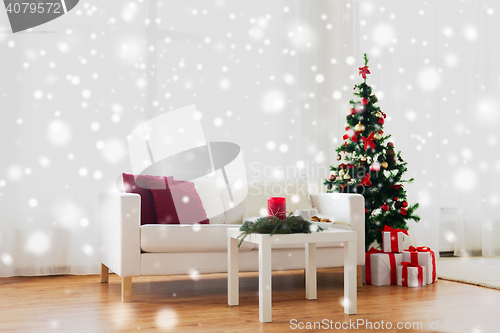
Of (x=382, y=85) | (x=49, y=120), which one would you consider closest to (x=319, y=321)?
(x=49, y=120)

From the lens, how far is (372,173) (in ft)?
11.3

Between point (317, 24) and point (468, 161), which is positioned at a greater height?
point (317, 24)

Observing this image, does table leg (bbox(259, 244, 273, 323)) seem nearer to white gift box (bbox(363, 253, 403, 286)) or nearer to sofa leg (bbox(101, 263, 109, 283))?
white gift box (bbox(363, 253, 403, 286))

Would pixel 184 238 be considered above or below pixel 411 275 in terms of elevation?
above

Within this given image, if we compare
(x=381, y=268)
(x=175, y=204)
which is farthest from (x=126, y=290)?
(x=381, y=268)

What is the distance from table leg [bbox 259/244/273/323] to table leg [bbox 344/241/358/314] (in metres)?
0.38

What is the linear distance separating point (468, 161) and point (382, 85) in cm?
118

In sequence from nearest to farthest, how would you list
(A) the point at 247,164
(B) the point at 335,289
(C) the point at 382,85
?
(B) the point at 335,289 → (A) the point at 247,164 → (C) the point at 382,85

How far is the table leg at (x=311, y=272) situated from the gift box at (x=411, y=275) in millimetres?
717

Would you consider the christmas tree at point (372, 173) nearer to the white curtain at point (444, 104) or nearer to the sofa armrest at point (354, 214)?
the sofa armrest at point (354, 214)

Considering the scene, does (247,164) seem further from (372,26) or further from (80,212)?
(372,26)

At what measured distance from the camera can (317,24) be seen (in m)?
4.29

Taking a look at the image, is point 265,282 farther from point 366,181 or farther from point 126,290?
point 366,181

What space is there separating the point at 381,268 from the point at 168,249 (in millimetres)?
1390
